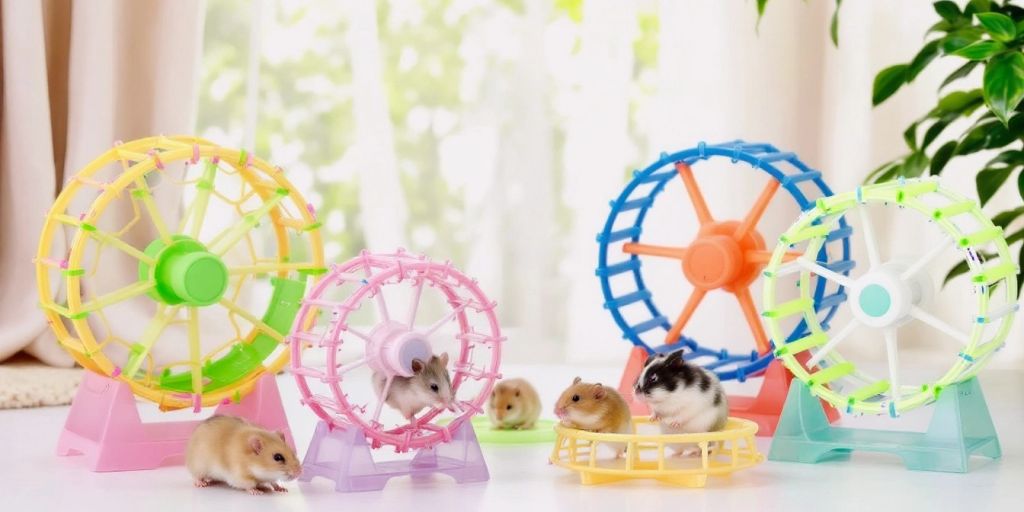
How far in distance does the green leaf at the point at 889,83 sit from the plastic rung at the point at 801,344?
684 mm

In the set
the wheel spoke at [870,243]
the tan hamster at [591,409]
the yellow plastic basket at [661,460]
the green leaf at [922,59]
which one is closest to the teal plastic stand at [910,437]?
the yellow plastic basket at [661,460]

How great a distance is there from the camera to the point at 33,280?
10.7 feet

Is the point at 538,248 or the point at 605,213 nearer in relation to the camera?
the point at 605,213

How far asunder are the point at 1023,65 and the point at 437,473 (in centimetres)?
125

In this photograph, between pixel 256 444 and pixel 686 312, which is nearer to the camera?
pixel 256 444

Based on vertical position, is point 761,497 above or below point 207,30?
below

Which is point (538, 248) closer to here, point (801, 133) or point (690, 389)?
point (801, 133)

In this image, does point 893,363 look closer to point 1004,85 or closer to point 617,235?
point 1004,85

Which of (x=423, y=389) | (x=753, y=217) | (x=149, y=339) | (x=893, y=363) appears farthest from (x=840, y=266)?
(x=149, y=339)

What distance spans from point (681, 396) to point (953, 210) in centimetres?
54

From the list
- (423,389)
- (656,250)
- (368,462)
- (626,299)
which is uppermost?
(656,250)

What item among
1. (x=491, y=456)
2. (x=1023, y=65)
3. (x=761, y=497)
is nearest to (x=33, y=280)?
(x=491, y=456)

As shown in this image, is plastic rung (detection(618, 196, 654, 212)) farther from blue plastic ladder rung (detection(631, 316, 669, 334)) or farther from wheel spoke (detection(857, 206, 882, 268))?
wheel spoke (detection(857, 206, 882, 268))

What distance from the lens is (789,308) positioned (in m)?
2.24
